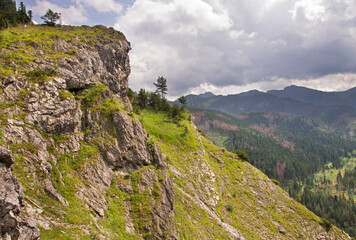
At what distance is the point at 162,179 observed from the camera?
33.2m

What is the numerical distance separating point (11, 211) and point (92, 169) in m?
13.6

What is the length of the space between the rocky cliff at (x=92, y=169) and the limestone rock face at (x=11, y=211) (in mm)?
72

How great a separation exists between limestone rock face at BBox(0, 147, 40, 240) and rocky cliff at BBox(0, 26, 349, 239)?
7 cm

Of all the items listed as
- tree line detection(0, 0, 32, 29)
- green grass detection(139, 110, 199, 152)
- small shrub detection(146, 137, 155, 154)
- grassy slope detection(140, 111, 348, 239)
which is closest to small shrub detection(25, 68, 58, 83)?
small shrub detection(146, 137, 155, 154)

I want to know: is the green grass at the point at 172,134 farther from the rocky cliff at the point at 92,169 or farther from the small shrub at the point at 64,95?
the small shrub at the point at 64,95

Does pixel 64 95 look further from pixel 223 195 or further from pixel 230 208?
pixel 223 195

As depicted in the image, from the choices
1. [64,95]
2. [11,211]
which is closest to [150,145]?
[64,95]

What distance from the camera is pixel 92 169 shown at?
87.0ft

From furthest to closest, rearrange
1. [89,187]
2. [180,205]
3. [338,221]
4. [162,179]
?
1. [338,221]
2. [180,205]
3. [162,179]
4. [89,187]

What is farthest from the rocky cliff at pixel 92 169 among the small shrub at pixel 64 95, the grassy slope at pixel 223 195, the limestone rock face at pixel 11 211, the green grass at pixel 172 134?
the green grass at pixel 172 134

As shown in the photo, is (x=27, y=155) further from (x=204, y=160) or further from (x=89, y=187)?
(x=204, y=160)

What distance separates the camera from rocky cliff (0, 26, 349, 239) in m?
18.5

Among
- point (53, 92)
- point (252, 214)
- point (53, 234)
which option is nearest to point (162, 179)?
point (53, 234)

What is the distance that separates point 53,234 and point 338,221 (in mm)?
A: 209539
